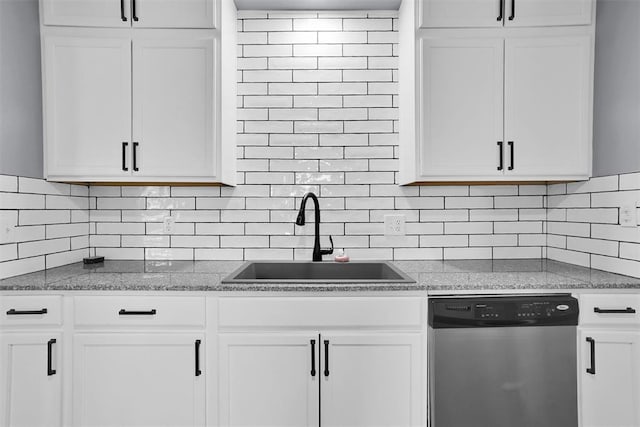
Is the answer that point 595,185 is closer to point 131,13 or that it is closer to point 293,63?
point 293,63

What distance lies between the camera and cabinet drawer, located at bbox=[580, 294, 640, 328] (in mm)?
1632

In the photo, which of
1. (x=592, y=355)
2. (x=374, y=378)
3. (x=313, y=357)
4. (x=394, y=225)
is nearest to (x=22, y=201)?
(x=313, y=357)

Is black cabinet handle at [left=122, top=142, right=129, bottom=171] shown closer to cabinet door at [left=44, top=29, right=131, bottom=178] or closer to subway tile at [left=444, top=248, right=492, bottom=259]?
cabinet door at [left=44, top=29, right=131, bottom=178]

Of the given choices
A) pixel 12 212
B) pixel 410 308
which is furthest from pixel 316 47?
pixel 12 212

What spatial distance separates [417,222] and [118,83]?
1828mm

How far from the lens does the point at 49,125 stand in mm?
1948

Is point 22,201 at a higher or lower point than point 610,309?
higher

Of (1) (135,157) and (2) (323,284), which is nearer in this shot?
(2) (323,284)

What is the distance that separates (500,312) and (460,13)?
58.5 inches

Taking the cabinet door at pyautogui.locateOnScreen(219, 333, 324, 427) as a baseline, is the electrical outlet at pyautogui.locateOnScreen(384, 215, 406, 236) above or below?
above

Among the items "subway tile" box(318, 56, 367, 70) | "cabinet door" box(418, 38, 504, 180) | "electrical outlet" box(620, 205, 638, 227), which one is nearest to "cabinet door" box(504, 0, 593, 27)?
"cabinet door" box(418, 38, 504, 180)

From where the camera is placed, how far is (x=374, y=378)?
1.62 m

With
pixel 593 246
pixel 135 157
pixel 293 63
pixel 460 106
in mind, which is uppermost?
pixel 293 63

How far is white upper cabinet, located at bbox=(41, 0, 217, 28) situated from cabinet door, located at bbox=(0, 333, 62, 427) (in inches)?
60.4
